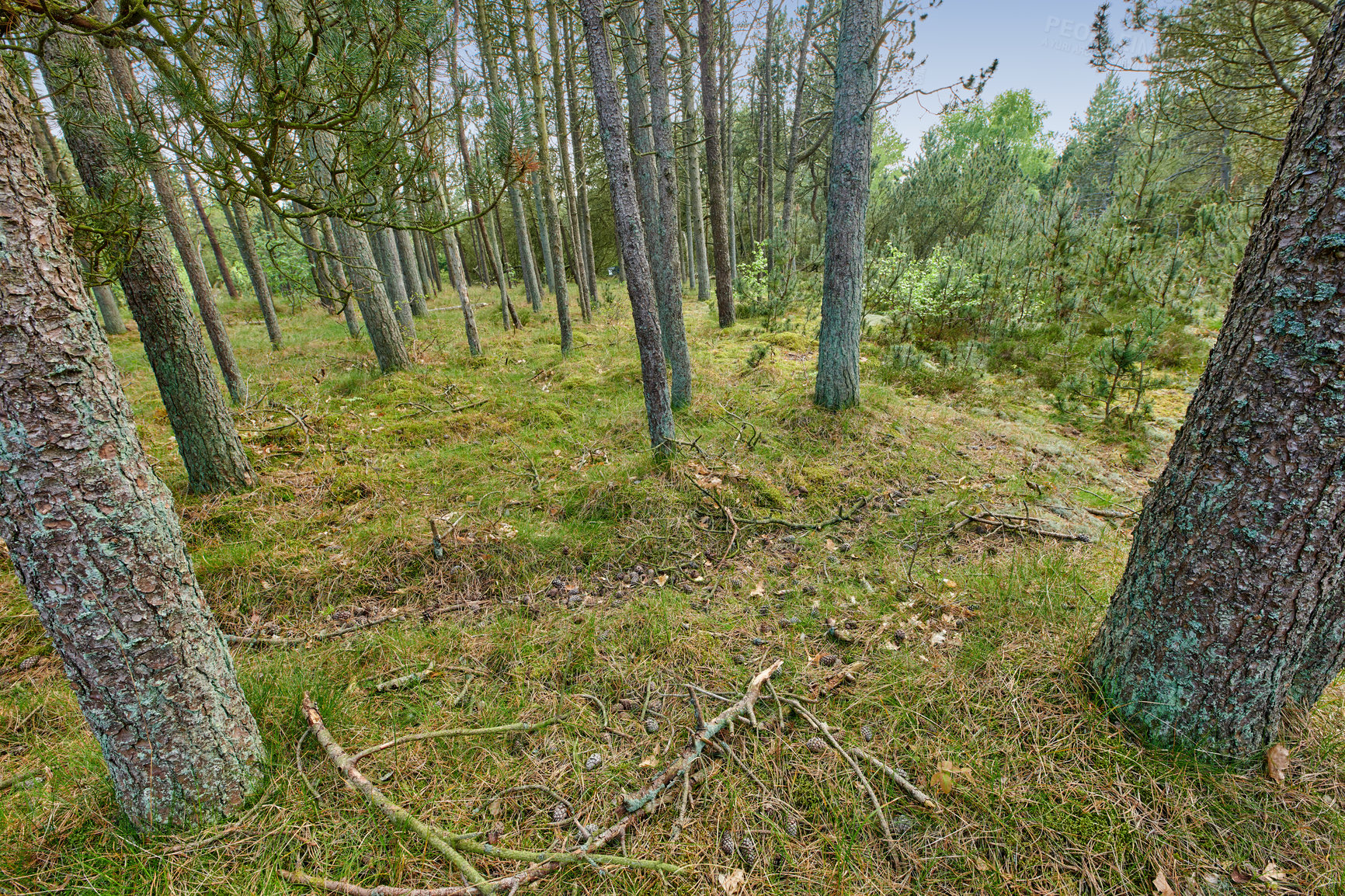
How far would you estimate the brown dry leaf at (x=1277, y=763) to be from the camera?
1873mm

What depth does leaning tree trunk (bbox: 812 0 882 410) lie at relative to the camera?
4848 mm

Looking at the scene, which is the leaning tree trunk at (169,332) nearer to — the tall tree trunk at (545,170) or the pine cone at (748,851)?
the tall tree trunk at (545,170)

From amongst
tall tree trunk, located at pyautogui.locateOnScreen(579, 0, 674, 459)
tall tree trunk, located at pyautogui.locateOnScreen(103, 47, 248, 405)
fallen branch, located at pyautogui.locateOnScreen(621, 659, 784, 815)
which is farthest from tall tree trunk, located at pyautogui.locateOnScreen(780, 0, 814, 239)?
fallen branch, located at pyautogui.locateOnScreen(621, 659, 784, 815)

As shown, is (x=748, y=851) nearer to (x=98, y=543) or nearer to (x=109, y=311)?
(x=98, y=543)

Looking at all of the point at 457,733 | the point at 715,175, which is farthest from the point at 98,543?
the point at 715,175

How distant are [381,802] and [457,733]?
0.36m

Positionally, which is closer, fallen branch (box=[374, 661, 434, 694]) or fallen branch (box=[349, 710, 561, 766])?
fallen branch (box=[349, 710, 561, 766])

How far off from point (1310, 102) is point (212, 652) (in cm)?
407

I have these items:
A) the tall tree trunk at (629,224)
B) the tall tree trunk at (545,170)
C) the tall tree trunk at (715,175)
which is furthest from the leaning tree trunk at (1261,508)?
the tall tree trunk at (715,175)

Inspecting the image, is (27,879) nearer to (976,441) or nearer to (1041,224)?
(976,441)

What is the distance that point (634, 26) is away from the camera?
6113 millimetres

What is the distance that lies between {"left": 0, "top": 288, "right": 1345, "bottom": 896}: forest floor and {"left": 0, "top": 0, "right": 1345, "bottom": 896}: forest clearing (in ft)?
0.06

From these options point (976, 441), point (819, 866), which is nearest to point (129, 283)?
point (819, 866)

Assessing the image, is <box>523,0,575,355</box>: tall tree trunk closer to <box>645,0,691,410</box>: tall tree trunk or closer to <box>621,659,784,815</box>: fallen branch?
<box>645,0,691,410</box>: tall tree trunk
